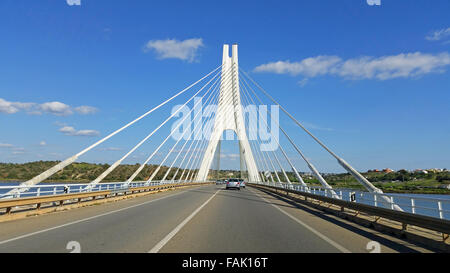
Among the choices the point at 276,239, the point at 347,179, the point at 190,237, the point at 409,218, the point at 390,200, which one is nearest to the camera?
the point at 276,239

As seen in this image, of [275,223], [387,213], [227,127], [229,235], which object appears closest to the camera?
[229,235]

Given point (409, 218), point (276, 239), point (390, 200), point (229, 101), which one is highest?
point (229, 101)

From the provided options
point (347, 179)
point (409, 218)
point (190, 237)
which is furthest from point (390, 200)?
point (347, 179)

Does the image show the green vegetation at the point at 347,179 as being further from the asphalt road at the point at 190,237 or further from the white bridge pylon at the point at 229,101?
the asphalt road at the point at 190,237

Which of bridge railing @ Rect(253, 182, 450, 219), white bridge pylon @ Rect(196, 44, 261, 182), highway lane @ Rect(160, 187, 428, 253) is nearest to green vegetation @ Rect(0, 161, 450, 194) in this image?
white bridge pylon @ Rect(196, 44, 261, 182)

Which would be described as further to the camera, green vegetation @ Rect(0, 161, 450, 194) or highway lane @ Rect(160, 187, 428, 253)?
green vegetation @ Rect(0, 161, 450, 194)

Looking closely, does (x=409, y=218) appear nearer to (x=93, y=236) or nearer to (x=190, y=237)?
(x=190, y=237)

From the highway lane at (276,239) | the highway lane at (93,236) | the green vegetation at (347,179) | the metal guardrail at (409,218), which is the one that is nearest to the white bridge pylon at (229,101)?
the green vegetation at (347,179)

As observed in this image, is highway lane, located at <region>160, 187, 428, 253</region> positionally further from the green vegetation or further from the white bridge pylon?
the green vegetation
